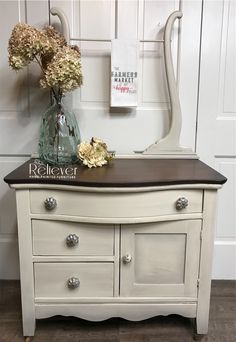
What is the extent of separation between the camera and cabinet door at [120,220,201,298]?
54.4 inches

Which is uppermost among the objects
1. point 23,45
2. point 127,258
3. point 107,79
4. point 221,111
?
point 23,45

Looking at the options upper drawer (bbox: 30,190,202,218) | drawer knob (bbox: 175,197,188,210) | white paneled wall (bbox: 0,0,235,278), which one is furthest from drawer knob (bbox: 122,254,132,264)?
white paneled wall (bbox: 0,0,235,278)

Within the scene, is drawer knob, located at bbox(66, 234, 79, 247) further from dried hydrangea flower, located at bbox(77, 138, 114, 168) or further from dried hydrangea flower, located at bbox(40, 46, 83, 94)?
dried hydrangea flower, located at bbox(40, 46, 83, 94)

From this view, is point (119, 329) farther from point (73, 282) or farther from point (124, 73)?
point (124, 73)

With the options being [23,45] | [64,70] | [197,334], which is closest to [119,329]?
[197,334]

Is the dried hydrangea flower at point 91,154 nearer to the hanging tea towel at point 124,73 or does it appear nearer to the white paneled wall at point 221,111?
the hanging tea towel at point 124,73

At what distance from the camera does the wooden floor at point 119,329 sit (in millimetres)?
1500

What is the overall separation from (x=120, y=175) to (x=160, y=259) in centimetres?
38

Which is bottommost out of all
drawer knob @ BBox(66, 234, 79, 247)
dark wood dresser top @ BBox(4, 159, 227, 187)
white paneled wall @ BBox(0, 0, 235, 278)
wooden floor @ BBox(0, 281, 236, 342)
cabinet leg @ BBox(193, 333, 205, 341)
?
wooden floor @ BBox(0, 281, 236, 342)

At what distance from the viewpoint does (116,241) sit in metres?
1.38

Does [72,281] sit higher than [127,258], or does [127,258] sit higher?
[127,258]

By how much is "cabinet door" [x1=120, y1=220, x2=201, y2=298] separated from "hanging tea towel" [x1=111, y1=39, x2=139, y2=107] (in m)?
0.64

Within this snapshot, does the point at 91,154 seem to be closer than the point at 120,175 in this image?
No

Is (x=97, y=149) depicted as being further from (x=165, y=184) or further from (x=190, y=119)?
(x=190, y=119)
